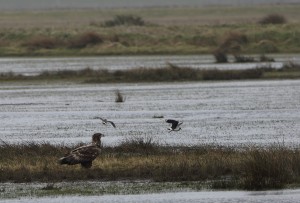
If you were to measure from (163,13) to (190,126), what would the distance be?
12914cm

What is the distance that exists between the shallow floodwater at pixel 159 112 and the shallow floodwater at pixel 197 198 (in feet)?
23.4

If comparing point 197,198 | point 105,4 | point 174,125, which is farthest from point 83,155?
point 105,4

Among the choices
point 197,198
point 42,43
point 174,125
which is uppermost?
point 42,43

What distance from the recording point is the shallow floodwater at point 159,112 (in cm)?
2733

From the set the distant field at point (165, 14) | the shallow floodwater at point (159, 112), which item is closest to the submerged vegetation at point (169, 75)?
the shallow floodwater at point (159, 112)

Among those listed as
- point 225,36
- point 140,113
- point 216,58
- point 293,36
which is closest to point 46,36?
point 225,36

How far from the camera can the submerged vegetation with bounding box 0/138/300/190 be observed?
1802 cm

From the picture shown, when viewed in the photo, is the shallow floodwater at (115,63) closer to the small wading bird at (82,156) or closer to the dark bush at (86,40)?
the dark bush at (86,40)

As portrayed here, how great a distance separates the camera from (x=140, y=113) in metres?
35.0

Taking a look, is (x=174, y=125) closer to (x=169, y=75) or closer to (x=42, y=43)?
(x=169, y=75)

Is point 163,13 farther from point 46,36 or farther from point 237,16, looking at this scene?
point 46,36

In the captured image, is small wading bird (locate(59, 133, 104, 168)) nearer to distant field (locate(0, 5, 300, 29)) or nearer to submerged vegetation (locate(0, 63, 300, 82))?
submerged vegetation (locate(0, 63, 300, 82))

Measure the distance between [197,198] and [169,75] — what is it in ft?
113

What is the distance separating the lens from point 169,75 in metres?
→ 51.1
